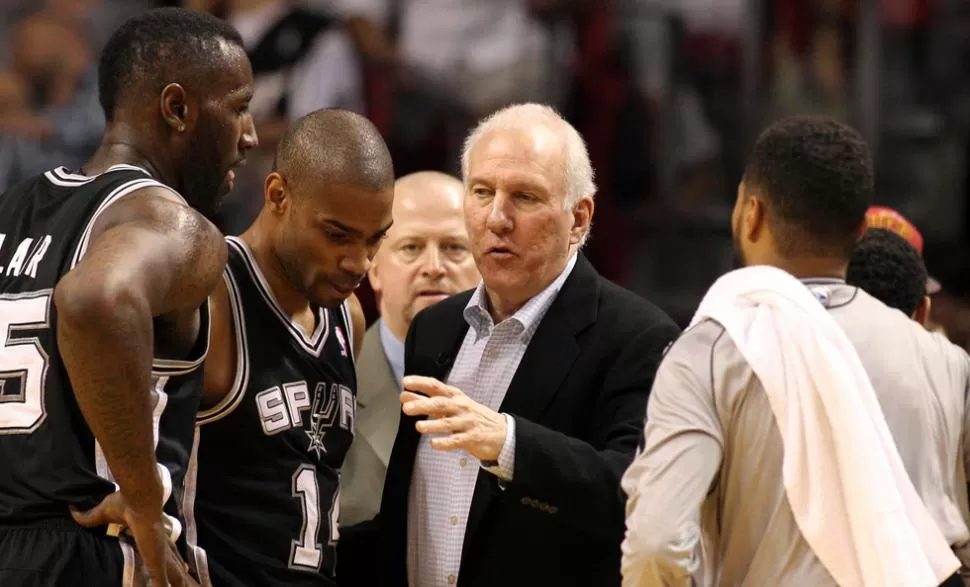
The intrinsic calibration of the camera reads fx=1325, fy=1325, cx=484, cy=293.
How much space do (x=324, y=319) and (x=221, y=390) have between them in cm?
32

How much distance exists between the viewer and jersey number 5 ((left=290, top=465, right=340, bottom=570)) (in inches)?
103

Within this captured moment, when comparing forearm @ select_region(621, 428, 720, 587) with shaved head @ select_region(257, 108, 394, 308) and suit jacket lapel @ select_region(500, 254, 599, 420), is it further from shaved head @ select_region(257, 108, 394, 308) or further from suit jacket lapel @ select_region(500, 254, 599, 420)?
shaved head @ select_region(257, 108, 394, 308)

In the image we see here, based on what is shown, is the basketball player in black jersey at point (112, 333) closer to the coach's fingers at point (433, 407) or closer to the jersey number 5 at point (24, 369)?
the jersey number 5 at point (24, 369)

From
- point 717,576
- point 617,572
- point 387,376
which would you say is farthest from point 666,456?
point 387,376

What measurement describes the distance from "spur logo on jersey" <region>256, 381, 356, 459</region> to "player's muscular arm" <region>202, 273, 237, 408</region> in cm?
7

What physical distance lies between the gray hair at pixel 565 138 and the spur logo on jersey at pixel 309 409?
59 centimetres

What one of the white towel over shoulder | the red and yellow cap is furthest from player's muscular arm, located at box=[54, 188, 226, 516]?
the red and yellow cap

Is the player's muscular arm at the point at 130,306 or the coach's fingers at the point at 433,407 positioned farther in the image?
the coach's fingers at the point at 433,407

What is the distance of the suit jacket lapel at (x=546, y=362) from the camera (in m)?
2.72

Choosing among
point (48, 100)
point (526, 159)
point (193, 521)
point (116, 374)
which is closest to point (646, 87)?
point (48, 100)

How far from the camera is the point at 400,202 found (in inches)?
150

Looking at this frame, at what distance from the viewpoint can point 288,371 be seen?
8.63ft

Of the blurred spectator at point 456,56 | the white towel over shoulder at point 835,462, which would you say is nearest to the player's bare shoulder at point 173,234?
the white towel over shoulder at point 835,462

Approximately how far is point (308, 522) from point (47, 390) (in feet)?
2.10
